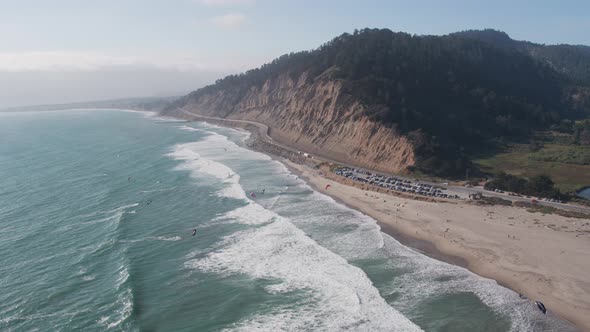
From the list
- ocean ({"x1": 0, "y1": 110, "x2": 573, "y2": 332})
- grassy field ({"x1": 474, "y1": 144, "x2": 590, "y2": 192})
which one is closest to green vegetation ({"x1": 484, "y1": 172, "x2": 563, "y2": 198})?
grassy field ({"x1": 474, "y1": 144, "x2": 590, "y2": 192})

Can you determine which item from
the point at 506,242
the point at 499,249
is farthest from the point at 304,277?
the point at 506,242

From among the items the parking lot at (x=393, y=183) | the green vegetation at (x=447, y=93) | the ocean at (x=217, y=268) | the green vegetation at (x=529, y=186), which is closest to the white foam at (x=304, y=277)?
the ocean at (x=217, y=268)

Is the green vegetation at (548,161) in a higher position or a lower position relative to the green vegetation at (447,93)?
lower

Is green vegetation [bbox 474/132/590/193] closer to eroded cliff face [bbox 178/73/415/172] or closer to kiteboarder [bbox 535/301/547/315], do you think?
eroded cliff face [bbox 178/73/415/172]

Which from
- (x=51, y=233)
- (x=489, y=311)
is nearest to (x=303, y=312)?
(x=489, y=311)

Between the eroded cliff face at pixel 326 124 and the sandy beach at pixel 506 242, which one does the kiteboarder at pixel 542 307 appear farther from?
the eroded cliff face at pixel 326 124

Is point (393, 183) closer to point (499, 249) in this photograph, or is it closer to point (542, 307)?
point (499, 249)

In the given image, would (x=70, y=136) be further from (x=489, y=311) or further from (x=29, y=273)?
(x=489, y=311)
